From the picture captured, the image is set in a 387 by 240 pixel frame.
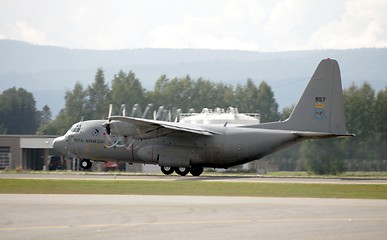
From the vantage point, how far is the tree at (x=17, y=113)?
15329 centimetres

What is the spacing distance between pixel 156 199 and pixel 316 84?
19031 millimetres

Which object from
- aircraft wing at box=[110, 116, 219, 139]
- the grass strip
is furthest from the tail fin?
the grass strip

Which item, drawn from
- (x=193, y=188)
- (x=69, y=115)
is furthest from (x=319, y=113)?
(x=69, y=115)

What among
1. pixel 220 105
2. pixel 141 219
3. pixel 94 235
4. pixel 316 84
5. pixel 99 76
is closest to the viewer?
pixel 94 235

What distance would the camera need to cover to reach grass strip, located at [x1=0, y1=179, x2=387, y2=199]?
3697 cm

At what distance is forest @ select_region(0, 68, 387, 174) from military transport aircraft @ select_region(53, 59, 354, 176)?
4543 mm

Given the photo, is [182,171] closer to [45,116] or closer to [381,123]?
[381,123]

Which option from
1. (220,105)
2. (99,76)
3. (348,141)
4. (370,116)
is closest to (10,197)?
(348,141)

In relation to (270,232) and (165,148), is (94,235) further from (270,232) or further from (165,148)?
(165,148)

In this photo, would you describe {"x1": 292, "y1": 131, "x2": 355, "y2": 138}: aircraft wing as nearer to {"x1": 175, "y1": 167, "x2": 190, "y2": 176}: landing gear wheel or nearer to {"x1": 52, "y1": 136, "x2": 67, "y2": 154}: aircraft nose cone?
{"x1": 175, "y1": 167, "x2": 190, "y2": 176}: landing gear wheel

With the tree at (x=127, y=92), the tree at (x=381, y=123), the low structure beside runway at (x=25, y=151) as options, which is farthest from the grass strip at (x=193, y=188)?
the tree at (x=127, y=92)

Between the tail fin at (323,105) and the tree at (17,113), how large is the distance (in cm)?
10366

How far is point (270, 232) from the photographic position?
22.8 metres

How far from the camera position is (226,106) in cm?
11538
